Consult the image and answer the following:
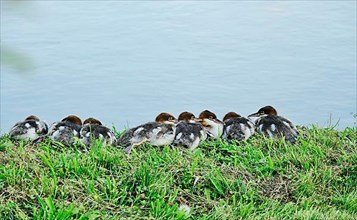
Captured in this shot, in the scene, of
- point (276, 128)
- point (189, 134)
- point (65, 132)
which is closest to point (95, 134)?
point (65, 132)

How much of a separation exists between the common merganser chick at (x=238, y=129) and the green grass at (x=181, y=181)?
60mm

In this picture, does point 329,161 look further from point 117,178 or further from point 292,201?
point 117,178

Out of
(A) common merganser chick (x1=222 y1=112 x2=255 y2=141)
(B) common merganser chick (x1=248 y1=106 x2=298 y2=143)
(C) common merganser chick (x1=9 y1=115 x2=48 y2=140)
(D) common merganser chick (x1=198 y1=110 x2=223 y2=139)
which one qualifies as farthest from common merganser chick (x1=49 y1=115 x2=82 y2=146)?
(B) common merganser chick (x1=248 y1=106 x2=298 y2=143)

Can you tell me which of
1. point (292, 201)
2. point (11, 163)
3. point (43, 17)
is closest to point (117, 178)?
point (11, 163)

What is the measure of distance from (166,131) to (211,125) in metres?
0.47

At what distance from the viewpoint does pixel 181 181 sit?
141 inches

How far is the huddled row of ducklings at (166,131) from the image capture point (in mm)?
4090

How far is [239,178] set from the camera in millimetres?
3688

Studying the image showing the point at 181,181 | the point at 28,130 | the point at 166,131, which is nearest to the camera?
the point at 181,181

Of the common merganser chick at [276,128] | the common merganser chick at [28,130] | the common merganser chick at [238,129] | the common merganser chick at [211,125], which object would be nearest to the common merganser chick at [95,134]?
the common merganser chick at [28,130]

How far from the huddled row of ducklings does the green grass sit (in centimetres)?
7

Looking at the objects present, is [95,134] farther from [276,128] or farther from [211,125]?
[276,128]

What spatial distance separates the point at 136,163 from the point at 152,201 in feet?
1.77

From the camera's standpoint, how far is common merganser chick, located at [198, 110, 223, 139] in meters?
4.37
